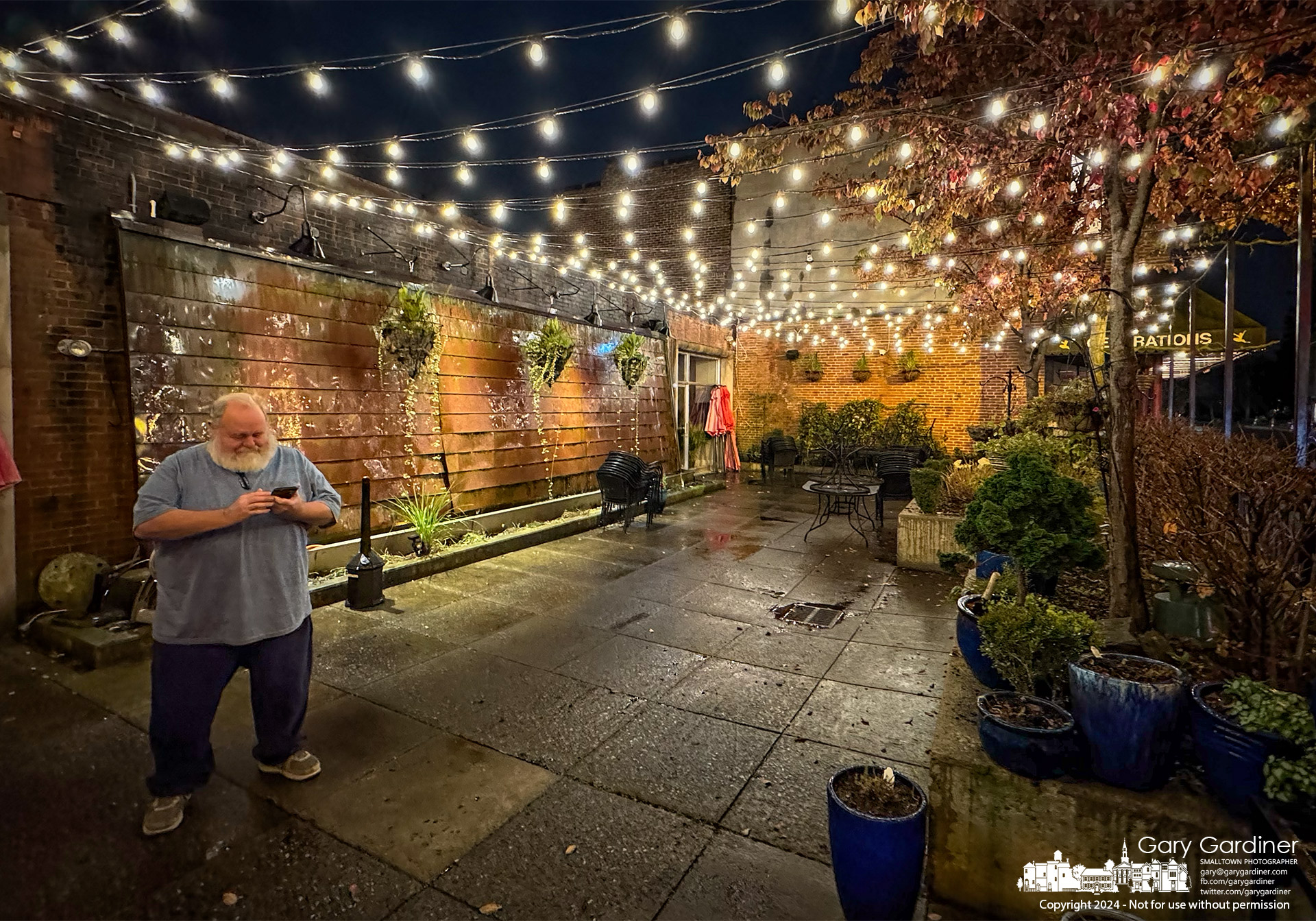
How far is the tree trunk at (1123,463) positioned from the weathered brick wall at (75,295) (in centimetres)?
709

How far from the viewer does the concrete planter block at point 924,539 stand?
21.8ft

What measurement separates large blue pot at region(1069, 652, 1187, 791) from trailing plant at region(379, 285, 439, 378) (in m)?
6.62

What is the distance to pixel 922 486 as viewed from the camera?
700 cm

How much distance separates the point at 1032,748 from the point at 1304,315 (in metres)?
6.69

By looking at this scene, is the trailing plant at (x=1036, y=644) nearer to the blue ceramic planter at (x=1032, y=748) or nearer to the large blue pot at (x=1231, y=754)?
the blue ceramic planter at (x=1032, y=748)

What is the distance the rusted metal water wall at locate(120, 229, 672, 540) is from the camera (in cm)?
507

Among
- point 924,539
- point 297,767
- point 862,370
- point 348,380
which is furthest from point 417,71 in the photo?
point 862,370

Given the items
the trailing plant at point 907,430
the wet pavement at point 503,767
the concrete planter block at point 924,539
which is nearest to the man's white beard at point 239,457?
the wet pavement at point 503,767

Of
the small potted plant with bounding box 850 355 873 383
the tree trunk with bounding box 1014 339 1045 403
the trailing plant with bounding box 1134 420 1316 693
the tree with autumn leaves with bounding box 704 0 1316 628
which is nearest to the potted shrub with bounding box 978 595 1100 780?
the trailing plant with bounding box 1134 420 1316 693

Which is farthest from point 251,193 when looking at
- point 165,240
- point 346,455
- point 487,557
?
point 487,557

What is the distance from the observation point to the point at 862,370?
1485 cm

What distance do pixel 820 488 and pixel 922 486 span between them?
1.29 m

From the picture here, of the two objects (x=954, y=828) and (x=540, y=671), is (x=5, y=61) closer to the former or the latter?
(x=540, y=671)

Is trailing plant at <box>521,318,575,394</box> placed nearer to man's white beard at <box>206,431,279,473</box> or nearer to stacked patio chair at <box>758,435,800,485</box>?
man's white beard at <box>206,431,279,473</box>
